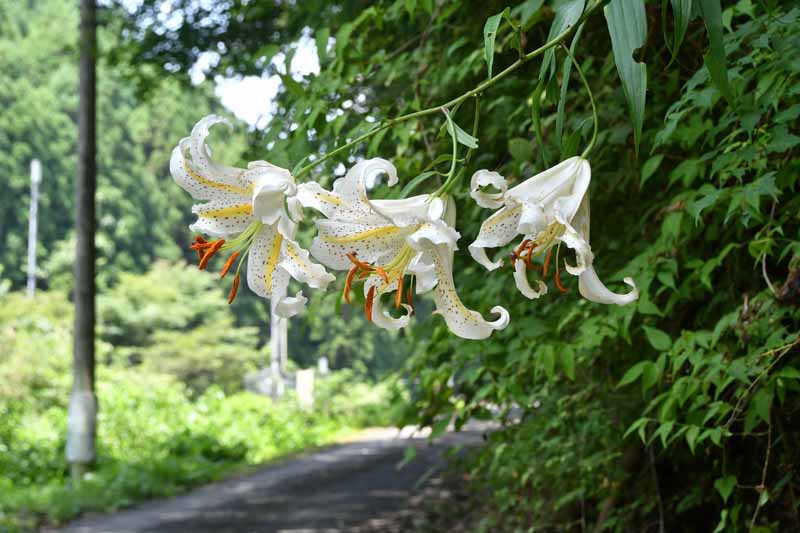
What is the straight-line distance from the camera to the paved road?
23.9 feet

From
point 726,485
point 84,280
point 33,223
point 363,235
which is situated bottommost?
point 726,485

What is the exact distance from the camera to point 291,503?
27.8 ft

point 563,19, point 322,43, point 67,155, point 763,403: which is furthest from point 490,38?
point 67,155

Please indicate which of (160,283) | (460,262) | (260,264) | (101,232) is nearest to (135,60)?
(460,262)

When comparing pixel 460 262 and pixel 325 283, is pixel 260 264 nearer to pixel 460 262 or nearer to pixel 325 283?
pixel 325 283

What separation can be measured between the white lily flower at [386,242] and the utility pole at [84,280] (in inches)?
331

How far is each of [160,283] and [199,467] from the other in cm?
1808

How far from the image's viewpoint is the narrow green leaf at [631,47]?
2.44 feet

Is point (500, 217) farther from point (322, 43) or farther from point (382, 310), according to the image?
point (322, 43)

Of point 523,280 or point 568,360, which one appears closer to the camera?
point 523,280

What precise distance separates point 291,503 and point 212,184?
790cm

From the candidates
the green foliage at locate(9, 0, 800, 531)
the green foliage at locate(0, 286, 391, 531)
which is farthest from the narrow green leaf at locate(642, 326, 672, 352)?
the green foliage at locate(0, 286, 391, 531)

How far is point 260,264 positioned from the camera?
886mm

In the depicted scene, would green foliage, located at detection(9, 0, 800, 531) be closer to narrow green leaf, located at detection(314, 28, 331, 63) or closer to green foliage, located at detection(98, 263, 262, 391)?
narrow green leaf, located at detection(314, 28, 331, 63)
